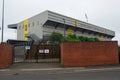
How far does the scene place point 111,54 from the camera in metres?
26.5

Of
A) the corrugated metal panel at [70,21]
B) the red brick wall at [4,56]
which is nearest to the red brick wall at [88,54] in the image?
the red brick wall at [4,56]

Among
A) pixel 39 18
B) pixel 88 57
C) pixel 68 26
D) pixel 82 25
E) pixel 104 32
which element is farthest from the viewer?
pixel 104 32

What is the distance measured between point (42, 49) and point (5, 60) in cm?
1034

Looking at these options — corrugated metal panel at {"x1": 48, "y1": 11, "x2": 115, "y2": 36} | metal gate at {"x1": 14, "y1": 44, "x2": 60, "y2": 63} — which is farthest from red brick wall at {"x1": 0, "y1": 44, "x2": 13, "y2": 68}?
corrugated metal panel at {"x1": 48, "y1": 11, "x2": 115, "y2": 36}

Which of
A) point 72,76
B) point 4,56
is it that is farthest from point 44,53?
point 72,76

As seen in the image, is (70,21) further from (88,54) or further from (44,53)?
(88,54)

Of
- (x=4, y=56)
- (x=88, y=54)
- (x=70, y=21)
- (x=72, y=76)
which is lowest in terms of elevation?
(x=72, y=76)

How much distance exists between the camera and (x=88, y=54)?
26.3 meters

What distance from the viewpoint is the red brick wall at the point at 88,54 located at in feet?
85.7

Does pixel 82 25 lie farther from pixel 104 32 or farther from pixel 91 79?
pixel 91 79

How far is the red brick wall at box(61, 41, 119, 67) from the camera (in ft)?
85.7

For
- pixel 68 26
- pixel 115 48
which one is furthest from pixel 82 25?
pixel 115 48

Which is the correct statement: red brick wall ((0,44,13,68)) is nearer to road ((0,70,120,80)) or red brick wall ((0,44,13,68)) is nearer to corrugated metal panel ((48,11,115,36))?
road ((0,70,120,80))

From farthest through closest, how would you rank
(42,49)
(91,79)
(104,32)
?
(104,32) → (42,49) → (91,79)
